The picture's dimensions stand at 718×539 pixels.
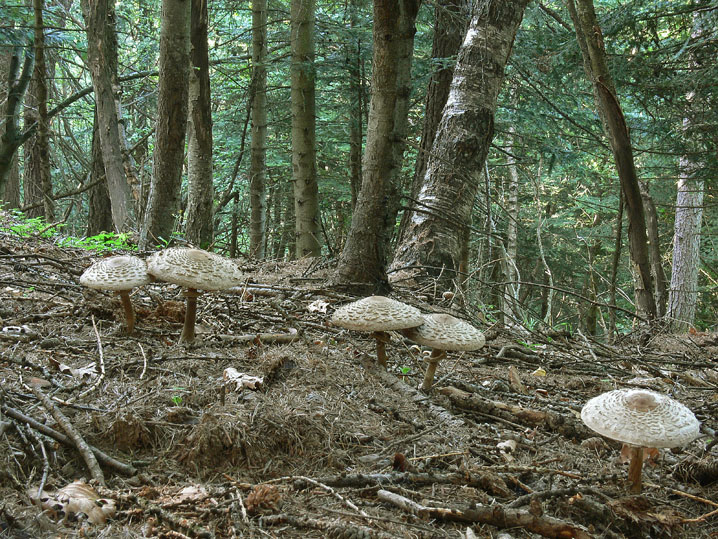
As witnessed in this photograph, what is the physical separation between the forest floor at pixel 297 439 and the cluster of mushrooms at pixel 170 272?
1.32 feet

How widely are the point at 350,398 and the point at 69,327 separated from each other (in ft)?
6.99

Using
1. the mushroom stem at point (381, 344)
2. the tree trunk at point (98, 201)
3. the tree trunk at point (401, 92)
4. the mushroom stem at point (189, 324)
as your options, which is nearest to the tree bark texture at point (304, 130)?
the tree trunk at point (98, 201)

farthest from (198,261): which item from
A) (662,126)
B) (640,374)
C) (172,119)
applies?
(662,126)

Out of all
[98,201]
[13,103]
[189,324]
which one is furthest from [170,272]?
[13,103]

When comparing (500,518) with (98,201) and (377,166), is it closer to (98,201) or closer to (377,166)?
(377,166)

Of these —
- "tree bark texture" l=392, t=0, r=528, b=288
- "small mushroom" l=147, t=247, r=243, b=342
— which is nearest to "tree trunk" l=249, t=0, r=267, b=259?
"tree bark texture" l=392, t=0, r=528, b=288

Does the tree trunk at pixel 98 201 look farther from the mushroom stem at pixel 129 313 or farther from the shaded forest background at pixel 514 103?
the mushroom stem at pixel 129 313

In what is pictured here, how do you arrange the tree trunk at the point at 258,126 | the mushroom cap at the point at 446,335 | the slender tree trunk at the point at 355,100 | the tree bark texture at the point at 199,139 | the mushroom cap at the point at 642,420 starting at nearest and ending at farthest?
the mushroom cap at the point at 642,420 < the mushroom cap at the point at 446,335 < the tree bark texture at the point at 199,139 < the slender tree trunk at the point at 355,100 < the tree trunk at the point at 258,126

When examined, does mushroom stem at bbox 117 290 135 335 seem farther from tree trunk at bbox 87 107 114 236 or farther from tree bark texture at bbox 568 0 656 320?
tree trunk at bbox 87 107 114 236

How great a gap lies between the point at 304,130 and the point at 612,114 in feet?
17.5

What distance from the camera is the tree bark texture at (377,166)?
4496mm

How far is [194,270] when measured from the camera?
3223mm

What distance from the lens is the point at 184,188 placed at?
1530 centimetres

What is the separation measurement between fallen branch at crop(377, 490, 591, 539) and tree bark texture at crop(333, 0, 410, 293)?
2.86 m
